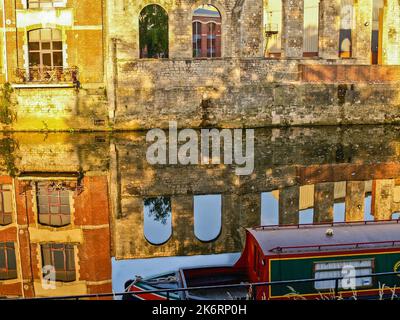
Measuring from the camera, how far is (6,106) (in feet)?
79.8

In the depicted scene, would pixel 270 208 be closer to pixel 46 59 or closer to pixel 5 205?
pixel 5 205

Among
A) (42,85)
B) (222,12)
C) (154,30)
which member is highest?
(154,30)

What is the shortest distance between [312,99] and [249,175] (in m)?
10.8

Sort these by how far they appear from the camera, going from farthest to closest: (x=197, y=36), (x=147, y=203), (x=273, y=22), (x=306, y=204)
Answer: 1. (x=197, y=36)
2. (x=273, y=22)
3. (x=306, y=204)
4. (x=147, y=203)

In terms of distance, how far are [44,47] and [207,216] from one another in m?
14.7

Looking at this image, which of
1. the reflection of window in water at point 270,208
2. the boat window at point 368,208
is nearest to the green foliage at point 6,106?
the reflection of window in water at point 270,208

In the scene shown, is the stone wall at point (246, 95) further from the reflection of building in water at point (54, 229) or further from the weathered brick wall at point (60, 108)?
the reflection of building in water at point (54, 229)

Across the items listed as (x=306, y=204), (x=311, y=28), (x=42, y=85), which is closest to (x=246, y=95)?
(x=42, y=85)

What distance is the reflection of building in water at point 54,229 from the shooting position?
9.40 meters

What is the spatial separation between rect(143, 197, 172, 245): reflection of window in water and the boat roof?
377 cm

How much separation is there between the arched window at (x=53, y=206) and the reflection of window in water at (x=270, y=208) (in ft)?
14.8

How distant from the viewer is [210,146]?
69.1 ft

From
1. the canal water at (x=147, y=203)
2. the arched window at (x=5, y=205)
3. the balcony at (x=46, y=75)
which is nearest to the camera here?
the canal water at (x=147, y=203)

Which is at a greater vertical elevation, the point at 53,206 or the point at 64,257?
the point at 53,206
